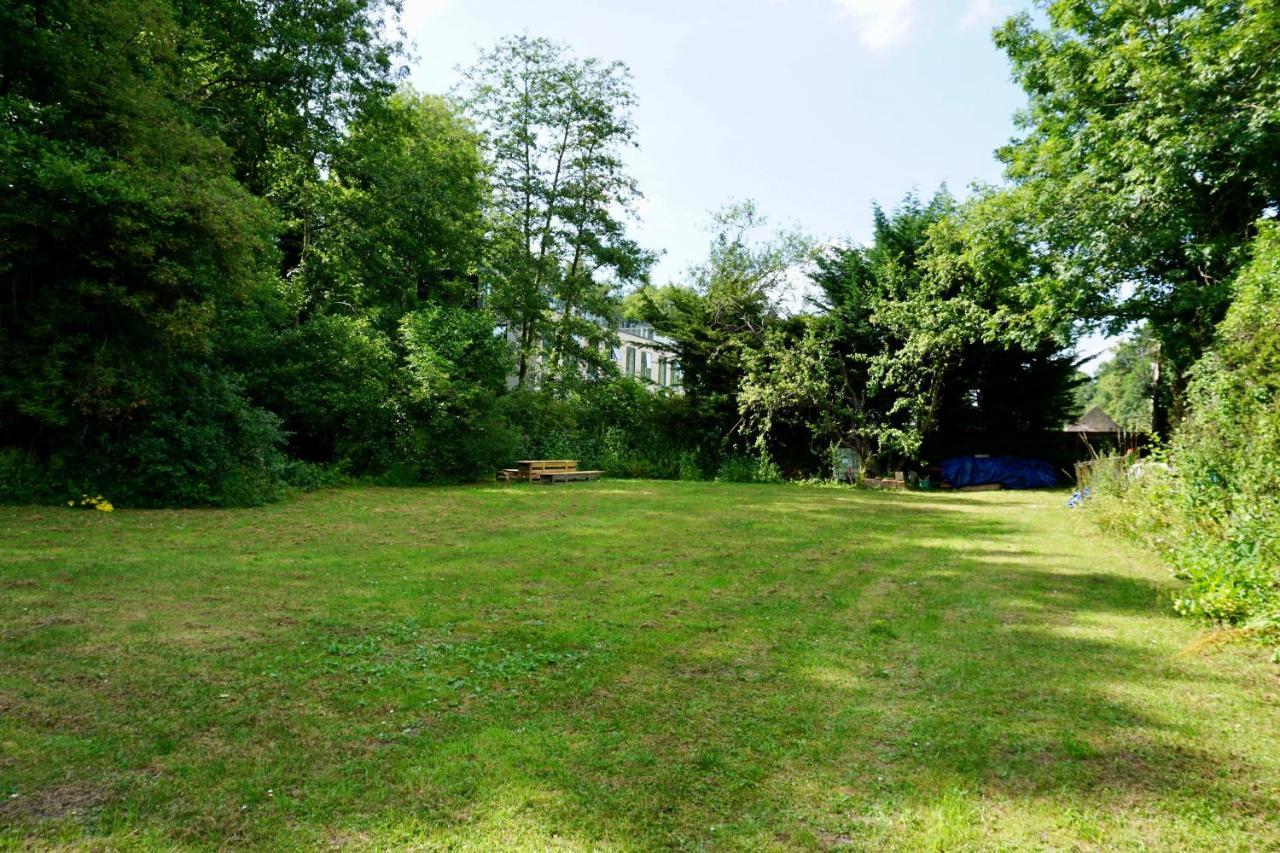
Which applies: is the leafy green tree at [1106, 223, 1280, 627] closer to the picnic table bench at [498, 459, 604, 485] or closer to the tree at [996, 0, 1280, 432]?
the tree at [996, 0, 1280, 432]

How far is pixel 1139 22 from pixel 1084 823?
16.9 m

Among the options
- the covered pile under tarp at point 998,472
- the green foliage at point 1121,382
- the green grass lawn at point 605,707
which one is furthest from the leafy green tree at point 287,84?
the green foliage at point 1121,382

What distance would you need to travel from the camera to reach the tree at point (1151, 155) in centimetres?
1173

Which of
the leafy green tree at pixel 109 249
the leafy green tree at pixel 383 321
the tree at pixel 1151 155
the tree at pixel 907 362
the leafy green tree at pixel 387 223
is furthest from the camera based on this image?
the tree at pixel 907 362

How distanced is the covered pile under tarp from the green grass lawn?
563 inches

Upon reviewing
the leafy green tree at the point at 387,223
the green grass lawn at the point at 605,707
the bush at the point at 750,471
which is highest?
the leafy green tree at the point at 387,223

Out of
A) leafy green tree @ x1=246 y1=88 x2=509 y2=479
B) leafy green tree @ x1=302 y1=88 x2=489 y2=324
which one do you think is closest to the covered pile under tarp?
leafy green tree @ x1=246 y1=88 x2=509 y2=479

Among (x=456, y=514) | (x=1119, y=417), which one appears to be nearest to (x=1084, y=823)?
(x=456, y=514)

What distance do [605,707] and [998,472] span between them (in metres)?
20.6

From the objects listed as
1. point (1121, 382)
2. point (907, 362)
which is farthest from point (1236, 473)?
point (1121, 382)

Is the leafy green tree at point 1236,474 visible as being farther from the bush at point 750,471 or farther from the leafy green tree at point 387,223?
the leafy green tree at point 387,223

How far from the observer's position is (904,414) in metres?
20.3

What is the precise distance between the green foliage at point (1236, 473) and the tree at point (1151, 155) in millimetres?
6708

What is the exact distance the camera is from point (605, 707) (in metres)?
3.62
